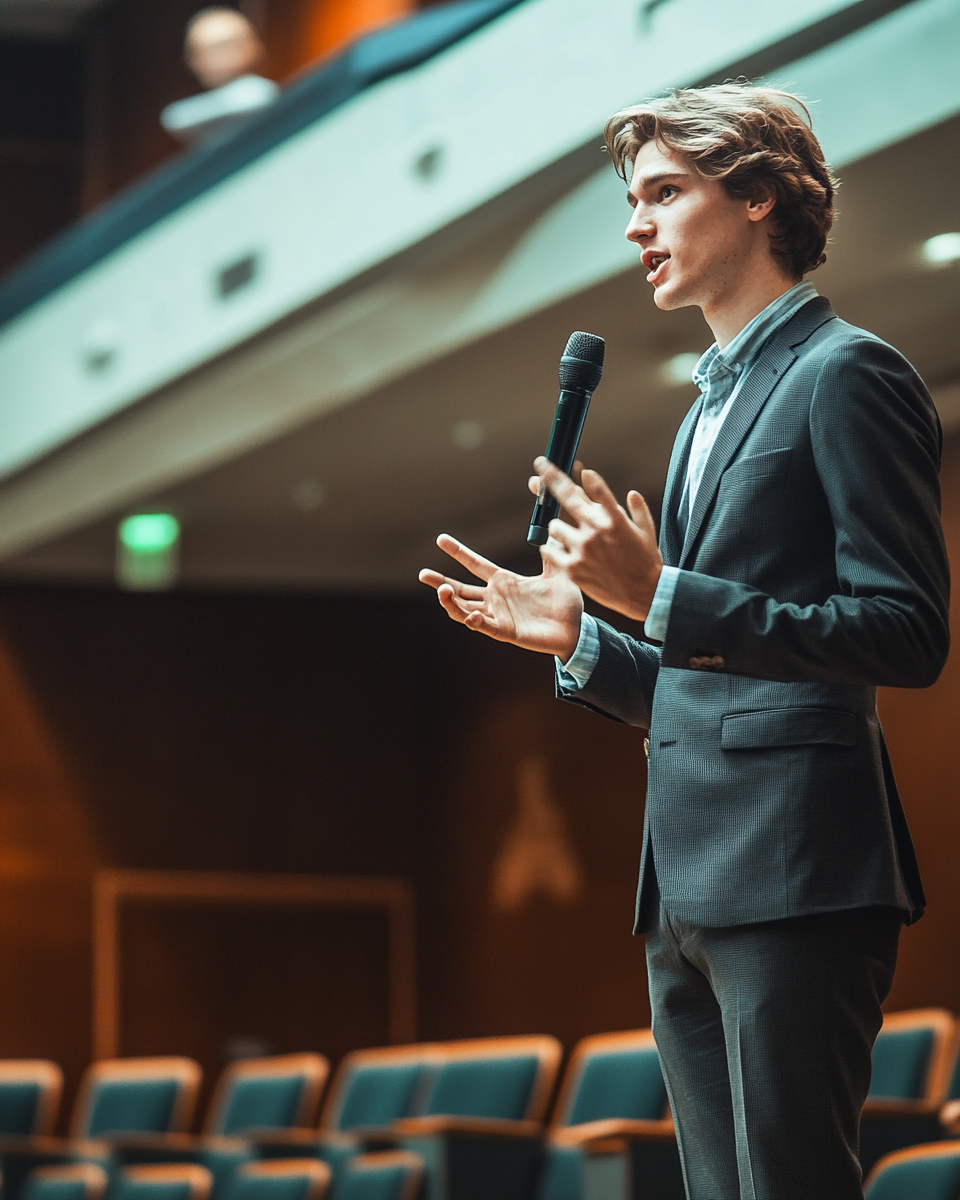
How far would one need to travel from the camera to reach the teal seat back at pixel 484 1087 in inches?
203

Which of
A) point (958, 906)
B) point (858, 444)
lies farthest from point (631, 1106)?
point (858, 444)

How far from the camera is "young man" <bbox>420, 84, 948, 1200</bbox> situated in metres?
1.35

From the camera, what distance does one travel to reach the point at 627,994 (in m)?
7.05

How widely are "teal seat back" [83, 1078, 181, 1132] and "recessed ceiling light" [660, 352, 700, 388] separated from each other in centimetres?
316

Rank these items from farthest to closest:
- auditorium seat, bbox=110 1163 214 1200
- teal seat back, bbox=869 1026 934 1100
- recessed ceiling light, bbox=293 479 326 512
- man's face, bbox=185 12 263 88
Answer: recessed ceiling light, bbox=293 479 326 512
man's face, bbox=185 12 263 88
auditorium seat, bbox=110 1163 214 1200
teal seat back, bbox=869 1026 934 1100

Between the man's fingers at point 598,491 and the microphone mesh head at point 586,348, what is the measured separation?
32cm

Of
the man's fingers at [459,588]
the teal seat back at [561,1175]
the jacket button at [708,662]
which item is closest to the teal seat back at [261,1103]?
the teal seat back at [561,1175]

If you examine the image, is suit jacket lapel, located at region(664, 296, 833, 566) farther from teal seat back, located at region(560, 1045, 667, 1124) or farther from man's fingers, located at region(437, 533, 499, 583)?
teal seat back, located at region(560, 1045, 667, 1124)

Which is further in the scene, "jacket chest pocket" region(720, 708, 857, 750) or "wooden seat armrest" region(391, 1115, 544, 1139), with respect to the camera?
"wooden seat armrest" region(391, 1115, 544, 1139)

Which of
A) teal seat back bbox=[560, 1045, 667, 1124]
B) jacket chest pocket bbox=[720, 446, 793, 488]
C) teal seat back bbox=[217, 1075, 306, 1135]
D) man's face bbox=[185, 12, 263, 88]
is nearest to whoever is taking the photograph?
jacket chest pocket bbox=[720, 446, 793, 488]

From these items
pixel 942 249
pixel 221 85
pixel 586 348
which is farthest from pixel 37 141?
pixel 586 348

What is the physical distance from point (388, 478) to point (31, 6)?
14.9ft

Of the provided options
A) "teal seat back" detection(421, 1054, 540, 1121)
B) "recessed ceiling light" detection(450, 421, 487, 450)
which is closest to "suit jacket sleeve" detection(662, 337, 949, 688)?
"teal seat back" detection(421, 1054, 540, 1121)

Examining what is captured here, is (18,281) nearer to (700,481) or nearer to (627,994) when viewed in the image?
(627,994)
